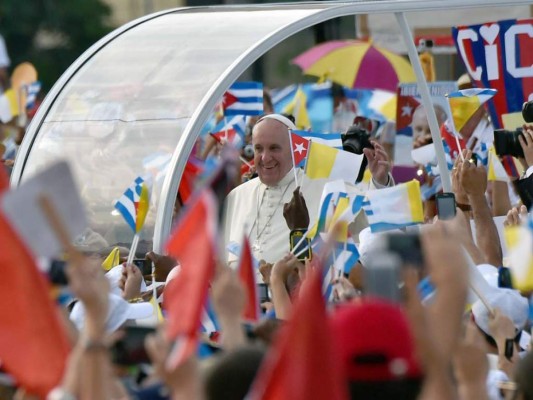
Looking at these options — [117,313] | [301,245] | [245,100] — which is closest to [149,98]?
[301,245]

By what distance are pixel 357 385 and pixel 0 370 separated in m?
1.57

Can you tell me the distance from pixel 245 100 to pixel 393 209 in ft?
14.9

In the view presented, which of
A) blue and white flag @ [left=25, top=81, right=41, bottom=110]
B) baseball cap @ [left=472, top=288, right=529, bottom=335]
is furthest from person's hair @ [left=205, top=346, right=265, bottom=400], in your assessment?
blue and white flag @ [left=25, top=81, right=41, bottom=110]

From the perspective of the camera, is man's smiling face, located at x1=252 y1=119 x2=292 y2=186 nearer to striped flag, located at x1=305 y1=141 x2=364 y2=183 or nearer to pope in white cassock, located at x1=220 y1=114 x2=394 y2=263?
pope in white cassock, located at x1=220 y1=114 x2=394 y2=263

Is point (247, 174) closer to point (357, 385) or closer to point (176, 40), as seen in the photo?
point (176, 40)

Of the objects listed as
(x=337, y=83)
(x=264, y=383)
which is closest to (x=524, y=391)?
(x=264, y=383)

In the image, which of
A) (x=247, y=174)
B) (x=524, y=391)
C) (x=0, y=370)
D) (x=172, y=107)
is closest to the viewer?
(x=524, y=391)

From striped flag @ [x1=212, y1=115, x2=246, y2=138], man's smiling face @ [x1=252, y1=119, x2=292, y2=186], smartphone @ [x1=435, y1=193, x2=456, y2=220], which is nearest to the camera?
smartphone @ [x1=435, y1=193, x2=456, y2=220]

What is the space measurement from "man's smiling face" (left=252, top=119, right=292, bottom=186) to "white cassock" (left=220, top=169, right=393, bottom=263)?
0.16 ft

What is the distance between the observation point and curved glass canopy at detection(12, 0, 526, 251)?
324 inches

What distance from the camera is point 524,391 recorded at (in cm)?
395

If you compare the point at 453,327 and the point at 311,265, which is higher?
the point at 453,327

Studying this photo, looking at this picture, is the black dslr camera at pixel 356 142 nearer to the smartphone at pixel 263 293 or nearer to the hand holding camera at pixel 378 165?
the hand holding camera at pixel 378 165

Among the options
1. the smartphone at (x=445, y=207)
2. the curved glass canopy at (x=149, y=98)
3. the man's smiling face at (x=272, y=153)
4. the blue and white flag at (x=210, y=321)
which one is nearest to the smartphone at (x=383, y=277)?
the smartphone at (x=445, y=207)
